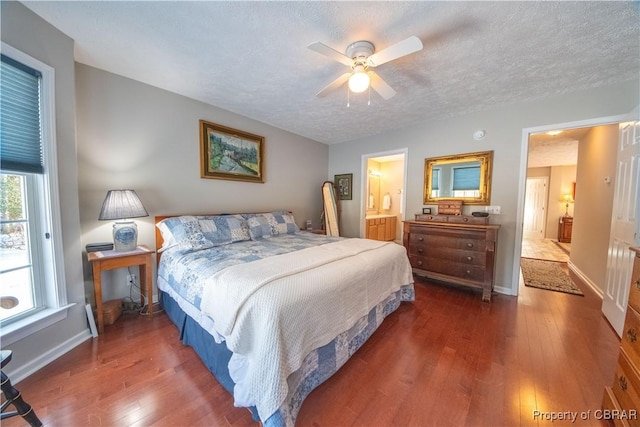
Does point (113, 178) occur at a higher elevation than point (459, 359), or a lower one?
higher

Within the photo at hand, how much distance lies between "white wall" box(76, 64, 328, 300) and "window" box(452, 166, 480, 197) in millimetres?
2928

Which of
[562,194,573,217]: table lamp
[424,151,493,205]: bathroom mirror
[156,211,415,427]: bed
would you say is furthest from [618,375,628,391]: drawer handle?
[562,194,573,217]: table lamp

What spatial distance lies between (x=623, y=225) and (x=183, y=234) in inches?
161

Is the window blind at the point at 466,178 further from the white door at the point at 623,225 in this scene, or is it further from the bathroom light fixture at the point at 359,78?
the bathroom light fixture at the point at 359,78

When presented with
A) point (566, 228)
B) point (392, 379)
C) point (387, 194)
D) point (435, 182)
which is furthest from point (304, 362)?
point (566, 228)

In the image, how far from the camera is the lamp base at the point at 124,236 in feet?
6.84

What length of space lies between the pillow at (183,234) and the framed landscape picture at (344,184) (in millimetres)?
2913

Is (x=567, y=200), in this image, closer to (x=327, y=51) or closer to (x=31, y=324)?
(x=327, y=51)

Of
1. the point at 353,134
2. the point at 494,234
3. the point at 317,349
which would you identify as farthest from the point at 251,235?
the point at 494,234

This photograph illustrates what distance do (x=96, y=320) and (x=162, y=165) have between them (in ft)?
5.30

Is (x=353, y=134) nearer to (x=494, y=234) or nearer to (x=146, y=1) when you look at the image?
(x=494, y=234)

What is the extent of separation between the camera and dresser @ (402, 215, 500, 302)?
2660 millimetres

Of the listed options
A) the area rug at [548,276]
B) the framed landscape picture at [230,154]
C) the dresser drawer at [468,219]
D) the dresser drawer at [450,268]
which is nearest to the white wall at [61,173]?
the framed landscape picture at [230,154]

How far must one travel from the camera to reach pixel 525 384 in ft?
4.77
